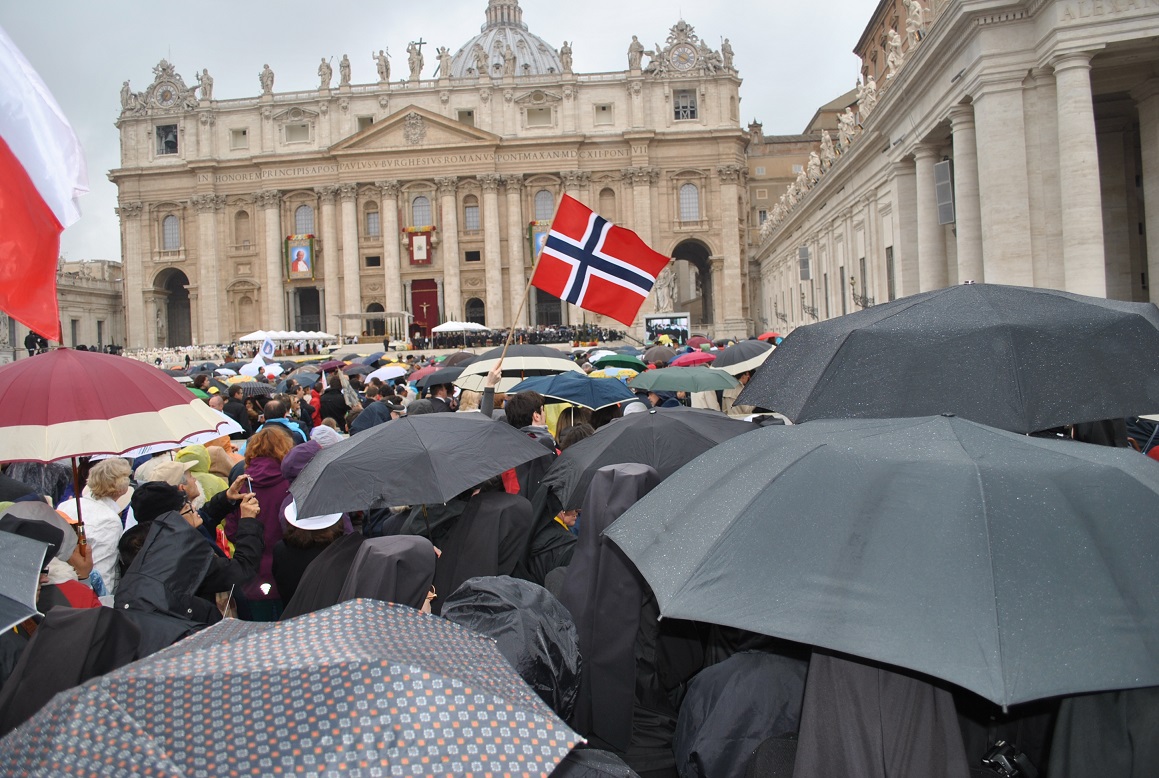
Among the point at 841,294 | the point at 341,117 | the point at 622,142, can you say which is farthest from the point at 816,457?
the point at 341,117

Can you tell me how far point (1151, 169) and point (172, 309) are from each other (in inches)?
2434

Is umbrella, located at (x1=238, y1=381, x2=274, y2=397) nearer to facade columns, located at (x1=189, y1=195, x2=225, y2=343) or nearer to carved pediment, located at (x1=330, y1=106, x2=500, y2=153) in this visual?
carved pediment, located at (x1=330, y1=106, x2=500, y2=153)

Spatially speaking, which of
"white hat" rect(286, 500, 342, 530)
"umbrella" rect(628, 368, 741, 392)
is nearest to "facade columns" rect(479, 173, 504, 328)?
"umbrella" rect(628, 368, 741, 392)

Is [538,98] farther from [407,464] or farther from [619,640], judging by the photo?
[619,640]

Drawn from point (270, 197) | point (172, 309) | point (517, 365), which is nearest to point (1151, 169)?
point (517, 365)

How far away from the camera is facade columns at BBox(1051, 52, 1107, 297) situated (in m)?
14.1

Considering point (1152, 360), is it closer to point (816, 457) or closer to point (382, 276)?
point (816, 457)

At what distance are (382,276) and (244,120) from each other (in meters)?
14.0

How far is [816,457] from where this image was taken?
270 centimetres

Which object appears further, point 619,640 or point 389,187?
point 389,187

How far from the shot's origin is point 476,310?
58.7 m

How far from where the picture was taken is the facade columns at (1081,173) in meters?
14.1

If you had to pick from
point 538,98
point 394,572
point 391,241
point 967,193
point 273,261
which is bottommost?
point 394,572

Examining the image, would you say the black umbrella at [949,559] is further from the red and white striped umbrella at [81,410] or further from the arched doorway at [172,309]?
the arched doorway at [172,309]
